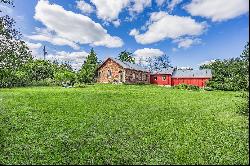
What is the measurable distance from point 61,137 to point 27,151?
187 centimetres

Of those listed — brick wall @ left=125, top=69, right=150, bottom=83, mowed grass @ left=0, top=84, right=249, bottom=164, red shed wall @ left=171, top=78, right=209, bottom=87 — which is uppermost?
brick wall @ left=125, top=69, right=150, bottom=83

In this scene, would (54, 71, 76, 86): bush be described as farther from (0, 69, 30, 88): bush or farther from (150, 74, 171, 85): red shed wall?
(150, 74, 171, 85): red shed wall

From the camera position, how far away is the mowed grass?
10.0 metres

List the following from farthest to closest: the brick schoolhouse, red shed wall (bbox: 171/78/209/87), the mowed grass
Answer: red shed wall (bbox: 171/78/209/87) → the brick schoolhouse → the mowed grass

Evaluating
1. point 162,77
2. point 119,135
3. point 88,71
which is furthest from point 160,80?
point 119,135

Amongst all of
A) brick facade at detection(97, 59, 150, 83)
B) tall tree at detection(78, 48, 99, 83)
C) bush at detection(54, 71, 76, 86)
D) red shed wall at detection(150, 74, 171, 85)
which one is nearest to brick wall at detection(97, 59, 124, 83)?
brick facade at detection(97, 59, 150, 83)

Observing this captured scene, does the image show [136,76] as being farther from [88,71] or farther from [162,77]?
[88,71]

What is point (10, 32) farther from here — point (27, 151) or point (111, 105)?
point (111, 105)

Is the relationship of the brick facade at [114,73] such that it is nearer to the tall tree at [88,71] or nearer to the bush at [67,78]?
the tall tree at [88,71]

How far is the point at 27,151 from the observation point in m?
10.6

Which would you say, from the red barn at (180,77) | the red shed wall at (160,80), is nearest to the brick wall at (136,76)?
the red shed wall at (160,80)

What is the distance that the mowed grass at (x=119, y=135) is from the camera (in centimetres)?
1005

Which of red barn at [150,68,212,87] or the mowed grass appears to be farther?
red barn at [150,68,212,87]

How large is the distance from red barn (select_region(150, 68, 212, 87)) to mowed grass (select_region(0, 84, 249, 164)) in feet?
123
